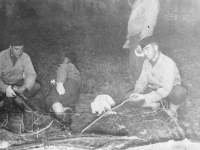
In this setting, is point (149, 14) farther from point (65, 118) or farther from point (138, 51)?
point (65, 118)

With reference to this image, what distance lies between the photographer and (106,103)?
3957 millimetres

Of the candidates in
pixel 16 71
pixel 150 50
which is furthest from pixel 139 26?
pixel 16 71

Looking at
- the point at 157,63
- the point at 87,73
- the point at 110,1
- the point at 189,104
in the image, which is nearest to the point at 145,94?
the point at 157,63

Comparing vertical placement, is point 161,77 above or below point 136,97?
above

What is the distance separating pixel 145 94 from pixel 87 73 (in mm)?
1333

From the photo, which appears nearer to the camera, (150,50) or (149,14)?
(150,50)

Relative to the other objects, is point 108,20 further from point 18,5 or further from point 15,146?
point 15,146

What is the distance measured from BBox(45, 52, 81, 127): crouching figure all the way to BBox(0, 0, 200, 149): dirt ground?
141 millimetres

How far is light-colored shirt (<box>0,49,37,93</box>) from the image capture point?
3.89m

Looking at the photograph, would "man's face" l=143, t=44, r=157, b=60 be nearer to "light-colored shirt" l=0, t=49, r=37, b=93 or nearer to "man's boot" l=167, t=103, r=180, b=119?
"man's boot" l=167, t=103, r=180, b=119

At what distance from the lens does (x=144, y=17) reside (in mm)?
4387

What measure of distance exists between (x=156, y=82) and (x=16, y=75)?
7.46 ft

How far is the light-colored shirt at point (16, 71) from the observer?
3895 mm

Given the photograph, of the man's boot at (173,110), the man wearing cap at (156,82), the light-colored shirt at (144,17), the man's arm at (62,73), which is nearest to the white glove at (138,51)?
the light-colored shirt at (144,17)
